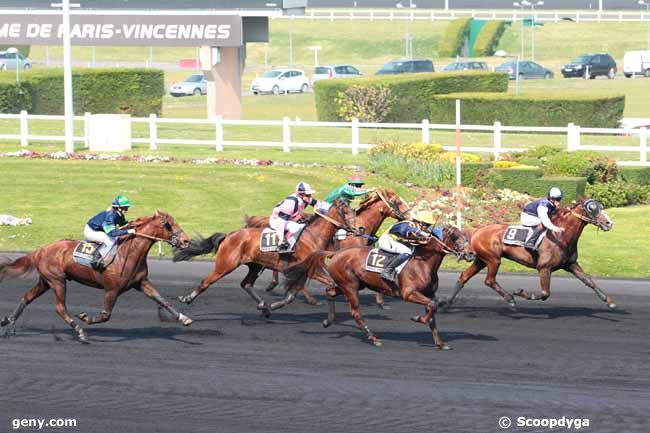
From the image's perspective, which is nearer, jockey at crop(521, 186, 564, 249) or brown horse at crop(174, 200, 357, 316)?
brown horse at crop(174, 200, 357, 316)

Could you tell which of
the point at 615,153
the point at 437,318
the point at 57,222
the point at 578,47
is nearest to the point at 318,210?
the point at 437,318

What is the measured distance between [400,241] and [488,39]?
67.2 m

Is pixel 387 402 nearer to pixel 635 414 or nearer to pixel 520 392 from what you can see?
pixel 520 392

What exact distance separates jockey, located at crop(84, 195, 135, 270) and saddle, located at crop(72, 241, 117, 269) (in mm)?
45

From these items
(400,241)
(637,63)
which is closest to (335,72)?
(637,63)

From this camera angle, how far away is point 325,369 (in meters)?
13.7

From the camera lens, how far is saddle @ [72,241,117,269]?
15.0 meters

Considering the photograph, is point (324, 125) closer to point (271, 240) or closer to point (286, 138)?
point (286, 138)

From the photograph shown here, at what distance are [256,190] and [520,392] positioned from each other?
1662 cm

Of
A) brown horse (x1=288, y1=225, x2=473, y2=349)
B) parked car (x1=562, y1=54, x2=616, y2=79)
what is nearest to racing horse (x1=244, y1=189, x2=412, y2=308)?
brown horse (x1=288, y1=225, x2=473, y2=349)

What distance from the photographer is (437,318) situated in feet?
55.5

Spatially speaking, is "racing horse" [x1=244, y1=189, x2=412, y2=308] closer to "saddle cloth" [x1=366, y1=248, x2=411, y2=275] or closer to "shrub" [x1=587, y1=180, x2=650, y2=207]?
"saddle cloth" [x1=366, y1=248, x2=411, y2=275]

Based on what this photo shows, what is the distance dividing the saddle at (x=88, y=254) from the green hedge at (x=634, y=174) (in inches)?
668

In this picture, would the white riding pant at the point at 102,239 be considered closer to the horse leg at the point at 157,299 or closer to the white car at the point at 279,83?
the horse leg at the point at 157,299
